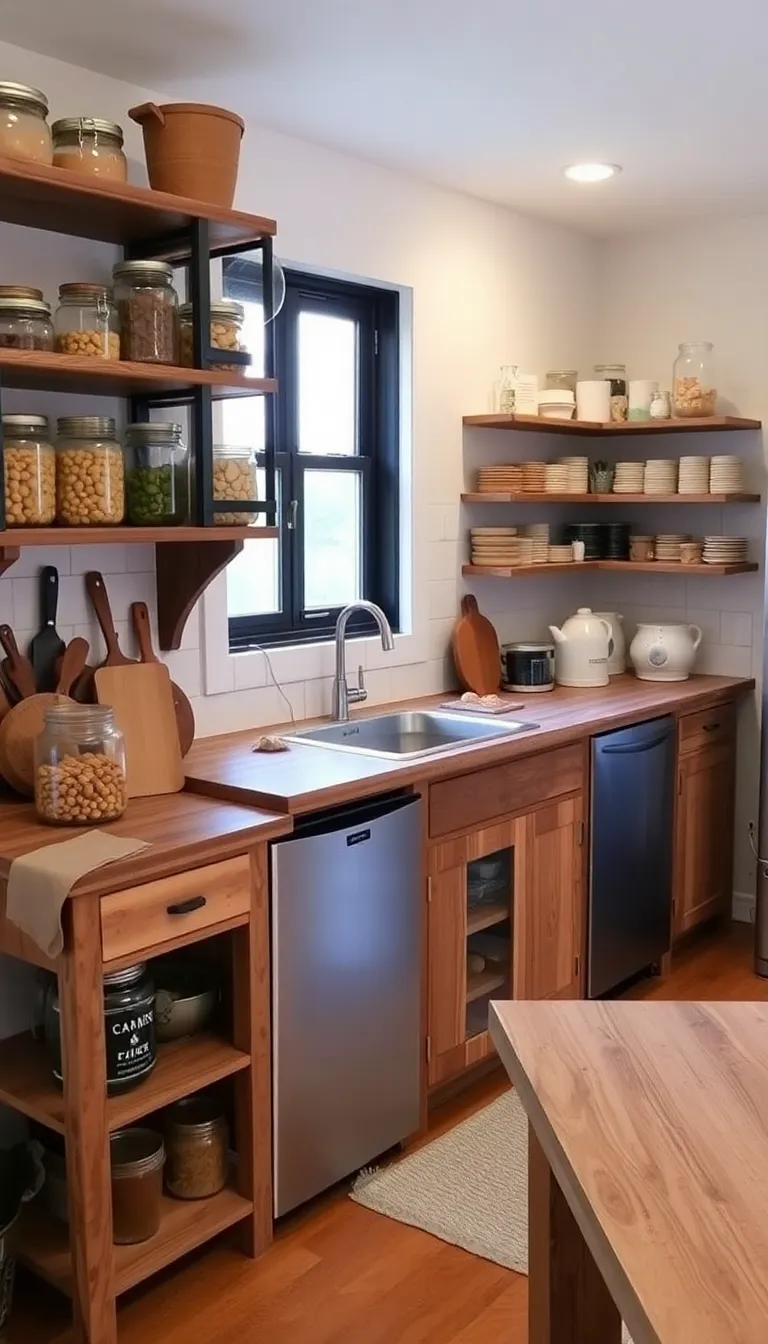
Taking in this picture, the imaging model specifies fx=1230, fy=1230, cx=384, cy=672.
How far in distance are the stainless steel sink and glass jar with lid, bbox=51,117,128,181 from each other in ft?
4.60

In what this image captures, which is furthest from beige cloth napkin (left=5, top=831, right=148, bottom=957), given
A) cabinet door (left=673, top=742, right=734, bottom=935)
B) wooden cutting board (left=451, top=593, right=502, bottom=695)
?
cabinet door (left=673, top=742, right=734, bottom=935)

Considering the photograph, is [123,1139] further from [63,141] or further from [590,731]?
[63,141]

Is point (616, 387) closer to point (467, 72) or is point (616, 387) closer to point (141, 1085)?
point (467, 72)

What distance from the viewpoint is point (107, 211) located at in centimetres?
242

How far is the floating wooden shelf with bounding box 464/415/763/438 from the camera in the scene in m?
3.84

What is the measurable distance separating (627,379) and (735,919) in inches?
77.9

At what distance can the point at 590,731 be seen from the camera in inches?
133

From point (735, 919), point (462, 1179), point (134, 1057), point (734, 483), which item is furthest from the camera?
point (735, 919)

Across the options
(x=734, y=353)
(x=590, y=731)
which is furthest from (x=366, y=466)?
(x=734, y=353)

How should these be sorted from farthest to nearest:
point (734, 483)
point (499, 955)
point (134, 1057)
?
1. point (734, 483)
2. point (499, 955)
3. point (134, 1057)

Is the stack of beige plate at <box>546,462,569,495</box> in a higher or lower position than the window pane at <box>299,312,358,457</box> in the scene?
lower

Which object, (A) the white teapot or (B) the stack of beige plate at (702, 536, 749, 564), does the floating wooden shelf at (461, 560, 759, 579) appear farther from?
(A) the white teapot

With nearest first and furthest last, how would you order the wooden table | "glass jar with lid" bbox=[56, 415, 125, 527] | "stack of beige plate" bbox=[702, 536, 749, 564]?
the wooden table < "glass jar with lid" bbox=[56, 415, 125, 527] < "stack of beige plate" bbox=[702, 536, 749, 564]

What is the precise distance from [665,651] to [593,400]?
2.89 feet
